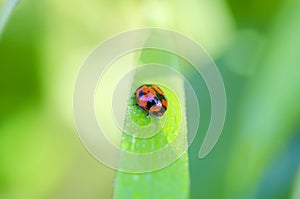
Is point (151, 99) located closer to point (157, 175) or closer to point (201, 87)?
point (201, 87)

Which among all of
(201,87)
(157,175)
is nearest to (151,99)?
(201,87)

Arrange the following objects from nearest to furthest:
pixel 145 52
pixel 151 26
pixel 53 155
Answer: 1. pixel 145 52
2. pixel 151 26
3. pixel 53 155

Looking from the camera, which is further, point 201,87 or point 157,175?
point 201,87

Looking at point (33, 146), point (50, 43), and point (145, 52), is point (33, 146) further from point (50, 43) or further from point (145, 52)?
point (145, 52)

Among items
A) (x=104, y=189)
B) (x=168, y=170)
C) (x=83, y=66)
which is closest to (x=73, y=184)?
(x=104, y=189)

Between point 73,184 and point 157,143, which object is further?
point 73,184
